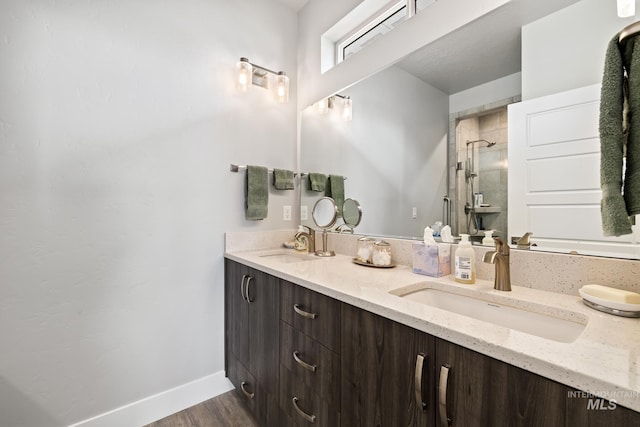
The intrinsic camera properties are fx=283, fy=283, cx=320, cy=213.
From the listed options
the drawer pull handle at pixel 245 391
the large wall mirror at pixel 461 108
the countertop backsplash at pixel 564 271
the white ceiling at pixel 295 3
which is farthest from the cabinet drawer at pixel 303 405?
the white ceiling at pixel 295 3

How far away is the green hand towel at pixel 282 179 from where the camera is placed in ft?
6.66

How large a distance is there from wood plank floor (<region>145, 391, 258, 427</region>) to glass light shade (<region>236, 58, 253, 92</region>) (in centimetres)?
198

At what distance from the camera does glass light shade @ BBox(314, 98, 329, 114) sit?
1.99 meters

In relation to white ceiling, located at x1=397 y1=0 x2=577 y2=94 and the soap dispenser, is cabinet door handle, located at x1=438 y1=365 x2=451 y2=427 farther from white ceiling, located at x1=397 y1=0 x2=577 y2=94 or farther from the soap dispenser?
white ceiling, located at x1=397 y1=0 x2=577 y2=94

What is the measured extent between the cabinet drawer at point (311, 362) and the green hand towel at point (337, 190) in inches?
36.1

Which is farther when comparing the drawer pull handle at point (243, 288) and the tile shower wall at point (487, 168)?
the drawer pull handle at point (243, 288)

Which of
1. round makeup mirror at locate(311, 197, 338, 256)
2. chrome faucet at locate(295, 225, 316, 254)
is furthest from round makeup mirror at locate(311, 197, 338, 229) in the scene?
chrome faucet at locate(295, 225, 316, 254)

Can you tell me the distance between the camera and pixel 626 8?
86 cm

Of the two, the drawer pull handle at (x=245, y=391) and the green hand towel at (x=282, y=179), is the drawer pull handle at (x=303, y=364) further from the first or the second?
the green hand towel at (x=282, y=179)

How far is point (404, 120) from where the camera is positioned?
5.05 feet

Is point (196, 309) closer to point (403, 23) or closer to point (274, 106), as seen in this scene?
point (274, 106)

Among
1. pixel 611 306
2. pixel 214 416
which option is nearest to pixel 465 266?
pixel 611 306

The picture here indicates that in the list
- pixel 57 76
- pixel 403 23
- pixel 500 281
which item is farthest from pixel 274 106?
pixel 500 281

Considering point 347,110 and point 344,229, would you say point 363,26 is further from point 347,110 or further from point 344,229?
point 344,229
